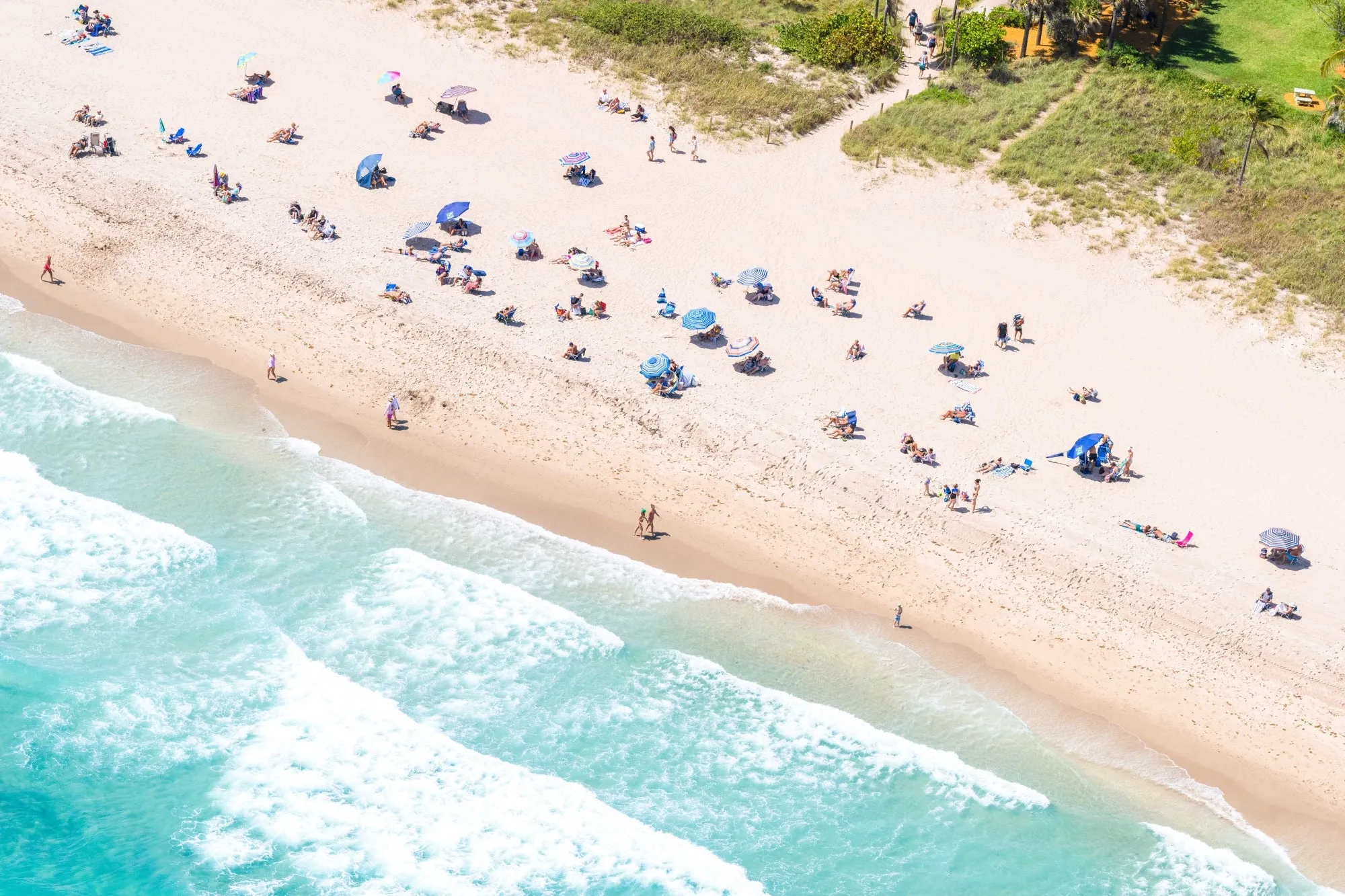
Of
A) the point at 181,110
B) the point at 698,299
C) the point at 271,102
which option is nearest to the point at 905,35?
the point at 698,299

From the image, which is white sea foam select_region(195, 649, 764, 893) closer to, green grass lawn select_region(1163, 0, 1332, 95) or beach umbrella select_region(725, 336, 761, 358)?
beach umbrella select_region(725, 336, 761, 358)

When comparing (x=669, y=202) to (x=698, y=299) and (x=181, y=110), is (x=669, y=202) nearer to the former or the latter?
(x=698, y=299)

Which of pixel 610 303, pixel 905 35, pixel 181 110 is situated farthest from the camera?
pixel 905 35

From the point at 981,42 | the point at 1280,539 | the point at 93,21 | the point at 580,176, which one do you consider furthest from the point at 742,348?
the point at 93,21

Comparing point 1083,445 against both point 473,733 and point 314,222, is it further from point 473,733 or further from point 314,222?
point 314,222

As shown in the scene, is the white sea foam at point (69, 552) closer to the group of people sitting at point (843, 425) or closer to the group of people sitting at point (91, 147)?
the group of people sitting at point (843, 425)

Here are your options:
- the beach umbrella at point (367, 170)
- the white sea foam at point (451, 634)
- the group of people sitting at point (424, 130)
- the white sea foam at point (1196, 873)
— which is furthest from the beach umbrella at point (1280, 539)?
the group of people sitting at point (424, 130)

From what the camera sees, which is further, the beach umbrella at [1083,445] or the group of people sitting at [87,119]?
the group of people sitting at [87,119]
